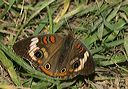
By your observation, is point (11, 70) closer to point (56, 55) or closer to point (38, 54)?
point (38, 54)

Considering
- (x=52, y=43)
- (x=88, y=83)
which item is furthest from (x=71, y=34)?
(x=88, y=83)

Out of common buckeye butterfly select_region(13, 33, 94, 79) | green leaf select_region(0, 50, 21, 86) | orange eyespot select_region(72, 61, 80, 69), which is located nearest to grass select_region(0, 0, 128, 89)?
green leaf select_region(0, 50, 21, 86)

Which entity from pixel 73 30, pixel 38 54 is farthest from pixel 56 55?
pixel 73 30

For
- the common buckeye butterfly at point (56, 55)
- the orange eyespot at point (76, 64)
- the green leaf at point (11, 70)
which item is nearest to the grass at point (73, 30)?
the green leaf at point (11, 70)

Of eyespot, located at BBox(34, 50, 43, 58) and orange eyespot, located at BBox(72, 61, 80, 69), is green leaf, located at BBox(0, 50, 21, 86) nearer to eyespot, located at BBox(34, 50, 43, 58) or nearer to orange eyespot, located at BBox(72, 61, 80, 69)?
eyespot, located at BBox(34, 50, 43, 58)

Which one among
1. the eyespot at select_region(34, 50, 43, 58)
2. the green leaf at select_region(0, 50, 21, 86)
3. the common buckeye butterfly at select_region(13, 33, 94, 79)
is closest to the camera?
the common buckeye butterfly at select_region(13, 33, 94, 79)

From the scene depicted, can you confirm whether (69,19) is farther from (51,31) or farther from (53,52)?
(53,52)

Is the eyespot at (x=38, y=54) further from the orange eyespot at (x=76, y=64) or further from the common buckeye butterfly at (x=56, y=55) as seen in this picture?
the orange eyespot at (x=76, y=64)

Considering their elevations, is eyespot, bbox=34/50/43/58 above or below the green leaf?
above
